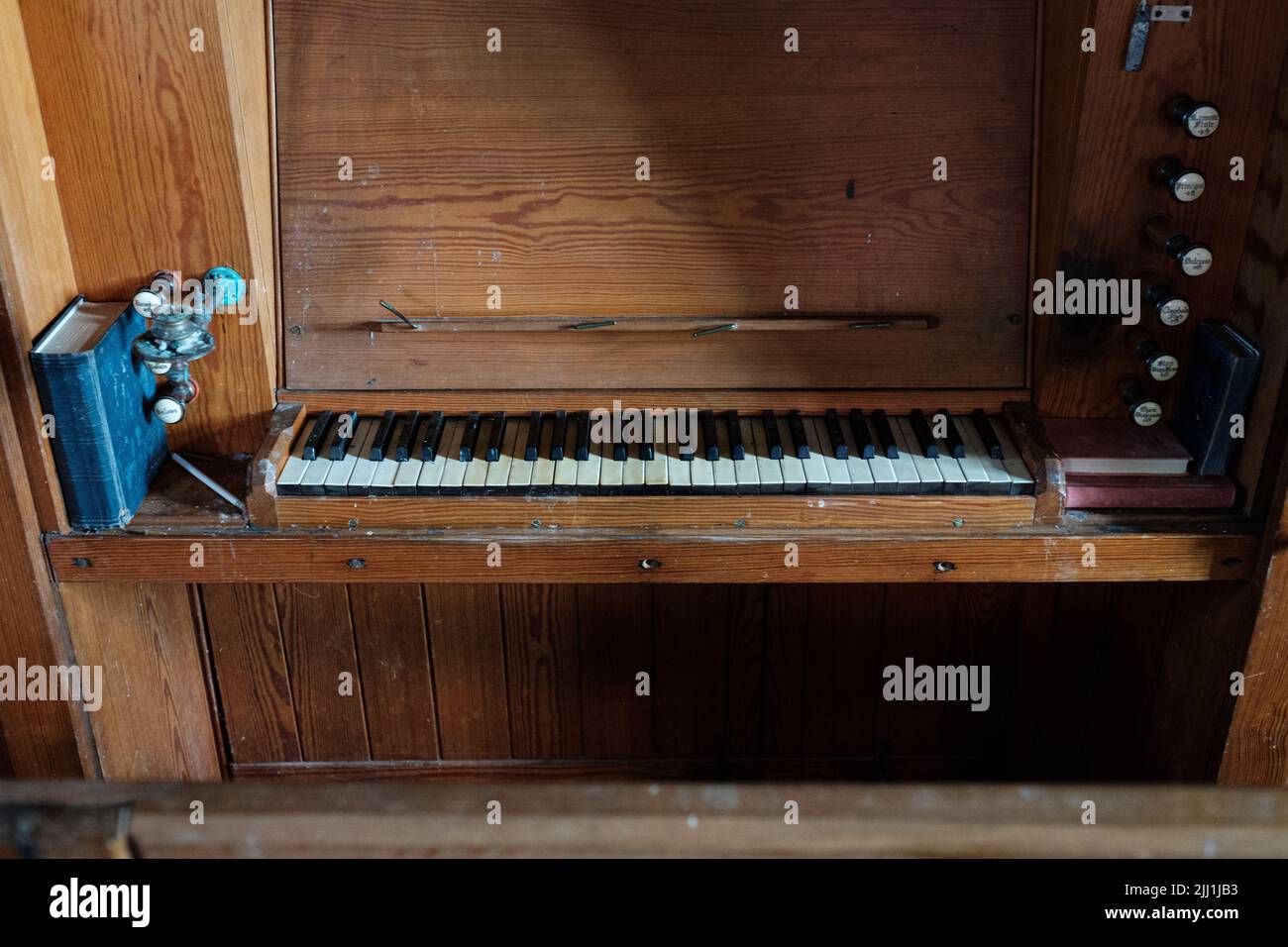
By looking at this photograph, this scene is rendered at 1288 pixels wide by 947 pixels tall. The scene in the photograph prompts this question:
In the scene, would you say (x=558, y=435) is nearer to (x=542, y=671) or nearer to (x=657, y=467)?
(x=657, y=467)

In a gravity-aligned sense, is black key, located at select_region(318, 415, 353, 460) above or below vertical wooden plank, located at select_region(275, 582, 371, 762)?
above

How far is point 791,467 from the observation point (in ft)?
7.63

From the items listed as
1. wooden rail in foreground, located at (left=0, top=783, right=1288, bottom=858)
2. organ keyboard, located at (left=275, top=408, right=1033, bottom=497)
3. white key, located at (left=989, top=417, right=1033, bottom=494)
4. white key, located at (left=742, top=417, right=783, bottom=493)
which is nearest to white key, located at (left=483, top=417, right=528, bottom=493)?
organ keyboard, located at (left=275, top=408, right=1033, bottom=497)

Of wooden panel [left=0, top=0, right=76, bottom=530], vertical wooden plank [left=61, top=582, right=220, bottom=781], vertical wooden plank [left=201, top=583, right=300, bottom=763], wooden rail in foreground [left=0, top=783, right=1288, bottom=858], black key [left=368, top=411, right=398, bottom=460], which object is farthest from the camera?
vertical wooden plank [left=201, top=583, right=300, bottom=763]

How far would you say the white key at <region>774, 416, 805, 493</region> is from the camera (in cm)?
228

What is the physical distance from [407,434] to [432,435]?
5 centimetres

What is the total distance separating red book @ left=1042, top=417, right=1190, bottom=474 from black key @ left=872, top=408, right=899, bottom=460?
0.30 meters

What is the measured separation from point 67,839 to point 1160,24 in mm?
2114

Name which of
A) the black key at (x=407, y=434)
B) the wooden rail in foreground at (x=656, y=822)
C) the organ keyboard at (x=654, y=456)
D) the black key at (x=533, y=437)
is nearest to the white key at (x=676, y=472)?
the organ keyboard at (x=654, y=456)

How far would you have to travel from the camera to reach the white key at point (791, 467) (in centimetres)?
228

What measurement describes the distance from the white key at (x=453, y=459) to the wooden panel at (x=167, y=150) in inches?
14.8

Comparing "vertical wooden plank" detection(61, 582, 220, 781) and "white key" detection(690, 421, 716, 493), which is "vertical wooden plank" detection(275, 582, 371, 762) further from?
"white key" detection(690, 421, 716, 493)

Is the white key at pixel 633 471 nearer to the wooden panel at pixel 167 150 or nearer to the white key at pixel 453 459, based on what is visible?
the white key at pixel 453 459
